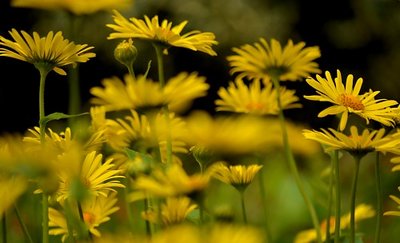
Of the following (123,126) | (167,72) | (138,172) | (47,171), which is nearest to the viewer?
(47,171)

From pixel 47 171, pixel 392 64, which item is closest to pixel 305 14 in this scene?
pixel 392 64

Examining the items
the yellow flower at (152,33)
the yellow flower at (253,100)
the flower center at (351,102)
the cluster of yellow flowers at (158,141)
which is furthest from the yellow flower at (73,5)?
the yellow flower at (253,100)

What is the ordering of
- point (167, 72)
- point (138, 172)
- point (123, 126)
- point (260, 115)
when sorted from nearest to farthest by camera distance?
1. point (138, 172)
2. point (123, 126)
3. point (260, 115)
4. point (167, 72)

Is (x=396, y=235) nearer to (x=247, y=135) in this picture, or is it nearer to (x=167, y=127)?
(x=167, y=127)

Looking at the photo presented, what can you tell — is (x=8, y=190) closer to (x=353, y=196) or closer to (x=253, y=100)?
(x=353, y=196)

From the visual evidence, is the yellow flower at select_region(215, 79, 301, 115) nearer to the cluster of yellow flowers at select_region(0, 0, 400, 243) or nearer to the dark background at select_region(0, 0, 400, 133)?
the cluster of yellow flowers at select_region(0, 0, 400, 243)

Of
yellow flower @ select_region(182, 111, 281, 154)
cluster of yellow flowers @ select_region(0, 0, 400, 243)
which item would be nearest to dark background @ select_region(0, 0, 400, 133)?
cluster of yellow flowers @ select_region(0, 0, 400, 243)
